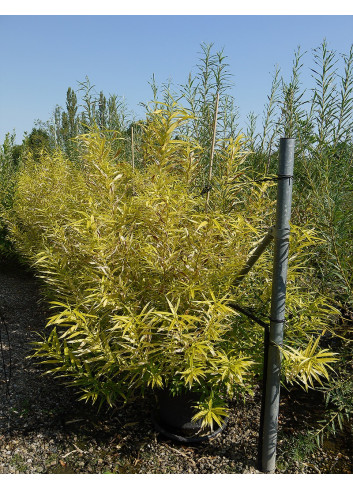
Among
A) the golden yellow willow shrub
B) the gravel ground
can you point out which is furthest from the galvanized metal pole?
the gravel ground

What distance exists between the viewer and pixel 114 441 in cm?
228

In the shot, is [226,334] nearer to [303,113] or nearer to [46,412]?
[46,412]

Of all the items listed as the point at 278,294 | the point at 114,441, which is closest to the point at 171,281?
the point at 278,294

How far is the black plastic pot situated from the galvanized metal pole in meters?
0.31

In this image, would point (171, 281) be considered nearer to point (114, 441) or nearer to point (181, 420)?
point (181, 420)

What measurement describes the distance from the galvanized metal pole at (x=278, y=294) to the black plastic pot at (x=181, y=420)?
312 millimetres

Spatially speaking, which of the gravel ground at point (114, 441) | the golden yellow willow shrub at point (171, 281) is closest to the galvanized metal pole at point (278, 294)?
the golden yellow willow shrub at point (171, 281)

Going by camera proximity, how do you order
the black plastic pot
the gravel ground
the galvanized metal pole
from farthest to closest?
the black plastic pot → the gravel ground → the galvanized metal pole

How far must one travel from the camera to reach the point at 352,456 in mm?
2174

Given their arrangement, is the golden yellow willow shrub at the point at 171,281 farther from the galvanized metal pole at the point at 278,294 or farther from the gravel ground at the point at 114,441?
the gravel ground at the point at 114,441

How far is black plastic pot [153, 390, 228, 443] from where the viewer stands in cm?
220

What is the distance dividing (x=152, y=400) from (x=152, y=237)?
1177mm

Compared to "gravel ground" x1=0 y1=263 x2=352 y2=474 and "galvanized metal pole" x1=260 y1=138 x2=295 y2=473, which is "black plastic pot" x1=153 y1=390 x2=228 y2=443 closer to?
"gravel ground" x1=0 y1=263 x2=352 y2=474

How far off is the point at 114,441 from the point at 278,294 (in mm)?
1288
